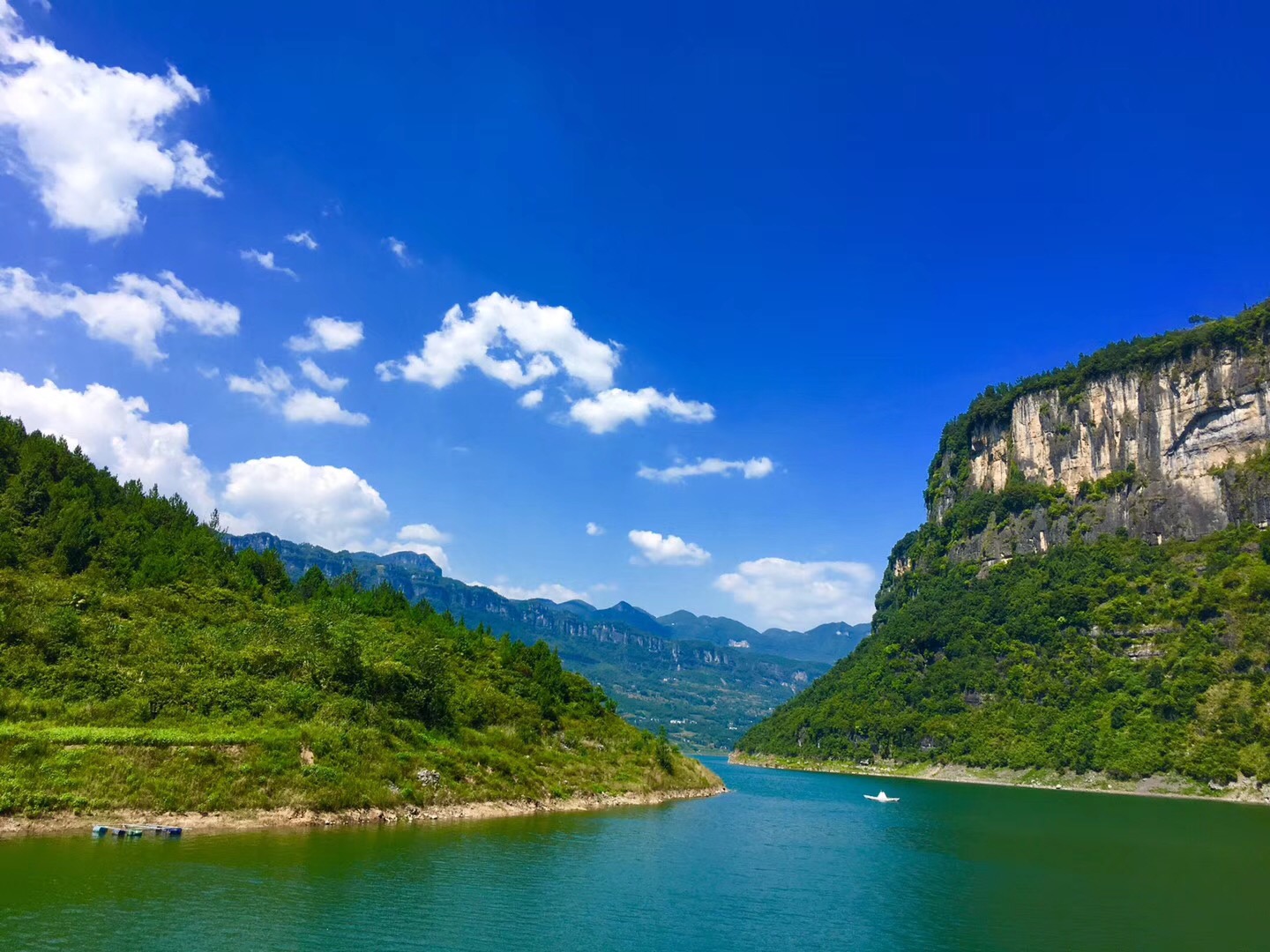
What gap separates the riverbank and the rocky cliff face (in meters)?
57.4

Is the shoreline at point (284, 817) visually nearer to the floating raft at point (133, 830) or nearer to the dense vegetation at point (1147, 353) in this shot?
the floating raft at point (133, 830)

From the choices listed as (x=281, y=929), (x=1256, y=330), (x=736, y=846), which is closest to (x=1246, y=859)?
(x=736, y=846)

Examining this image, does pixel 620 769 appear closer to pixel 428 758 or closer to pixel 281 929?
pixel 428 758

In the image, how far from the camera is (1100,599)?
461 ft

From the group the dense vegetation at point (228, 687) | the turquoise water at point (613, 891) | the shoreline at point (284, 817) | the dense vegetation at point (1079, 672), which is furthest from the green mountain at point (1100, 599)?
the shoreline at point (284, 817)

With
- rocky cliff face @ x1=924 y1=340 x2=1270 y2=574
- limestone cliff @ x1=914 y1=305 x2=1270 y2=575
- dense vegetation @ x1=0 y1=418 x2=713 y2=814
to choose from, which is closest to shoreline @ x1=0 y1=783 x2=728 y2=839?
dense vegetation @ x1=0 y1=418 x2=713 y2=814

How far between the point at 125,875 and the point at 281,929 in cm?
798

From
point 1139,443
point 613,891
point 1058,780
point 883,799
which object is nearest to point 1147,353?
point 1139,443

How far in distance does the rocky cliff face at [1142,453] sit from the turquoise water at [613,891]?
11050cm

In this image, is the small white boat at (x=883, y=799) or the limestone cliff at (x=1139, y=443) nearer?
the small white boat at (x=883, y=799)

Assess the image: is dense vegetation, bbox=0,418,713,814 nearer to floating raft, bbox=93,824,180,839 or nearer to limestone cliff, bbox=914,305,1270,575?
floating raft, bbox=93,824,180,839

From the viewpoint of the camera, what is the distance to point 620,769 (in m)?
65.8

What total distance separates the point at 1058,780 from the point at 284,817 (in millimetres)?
114249

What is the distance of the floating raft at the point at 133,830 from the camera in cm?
3284
